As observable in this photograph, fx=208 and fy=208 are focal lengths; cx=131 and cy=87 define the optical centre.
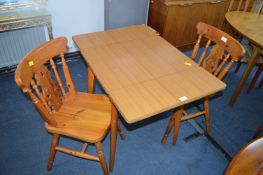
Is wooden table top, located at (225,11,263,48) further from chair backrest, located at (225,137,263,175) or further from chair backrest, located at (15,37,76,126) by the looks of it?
chair backrest, located at (15,37,76,126)

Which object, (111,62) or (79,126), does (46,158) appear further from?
(111,62)

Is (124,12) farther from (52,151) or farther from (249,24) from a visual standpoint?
(52,151)

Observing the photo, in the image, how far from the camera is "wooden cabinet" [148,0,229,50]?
8.63 feet

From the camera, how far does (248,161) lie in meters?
0.76

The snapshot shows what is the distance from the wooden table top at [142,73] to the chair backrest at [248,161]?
17.0 inches

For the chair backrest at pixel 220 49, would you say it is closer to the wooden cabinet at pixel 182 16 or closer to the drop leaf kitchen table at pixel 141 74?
the drop leaf kitchen table at pixel 141 74

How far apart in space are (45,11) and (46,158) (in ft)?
4.92

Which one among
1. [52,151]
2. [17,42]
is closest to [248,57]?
[52,151]

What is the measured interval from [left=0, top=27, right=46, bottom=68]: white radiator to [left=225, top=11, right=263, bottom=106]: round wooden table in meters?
2.11

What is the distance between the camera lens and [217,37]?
1.60 metres

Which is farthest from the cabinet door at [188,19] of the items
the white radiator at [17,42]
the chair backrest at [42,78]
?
the chair backrest at [42,78]

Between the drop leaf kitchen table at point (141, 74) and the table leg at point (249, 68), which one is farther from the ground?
the drop leaf kitchen table at point (141, 74)

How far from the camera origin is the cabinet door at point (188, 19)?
268 cm

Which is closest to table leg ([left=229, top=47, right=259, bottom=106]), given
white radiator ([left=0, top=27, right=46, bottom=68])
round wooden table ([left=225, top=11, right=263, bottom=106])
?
round wooden table ([left=225, top=11, right=263, bottom=106])
